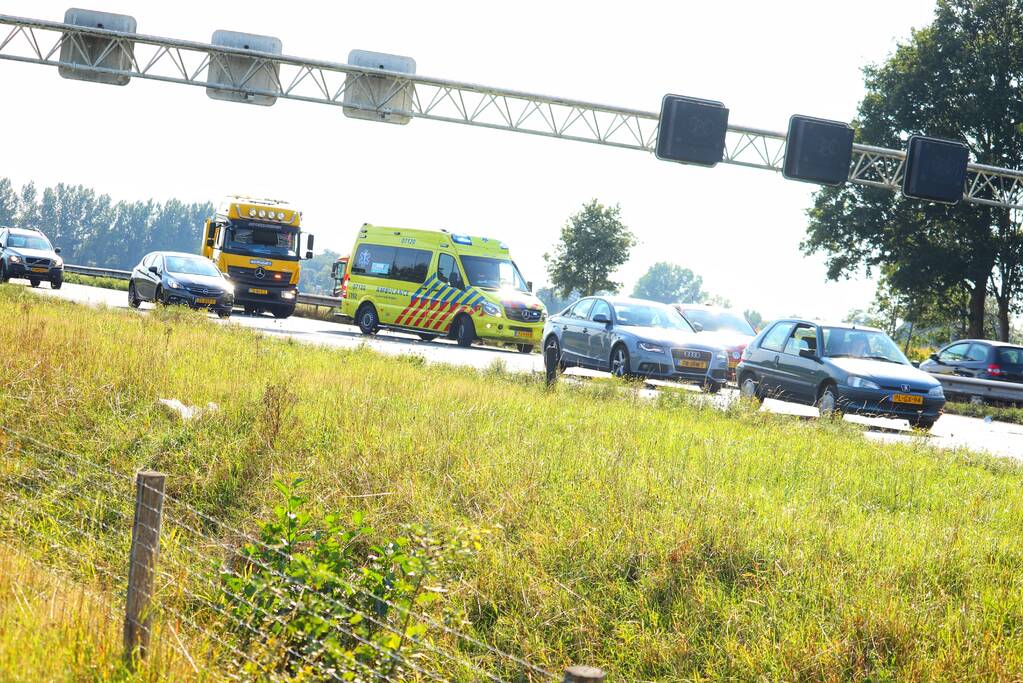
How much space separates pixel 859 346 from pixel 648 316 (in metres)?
4.30

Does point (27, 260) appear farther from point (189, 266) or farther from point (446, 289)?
point (446, 289)

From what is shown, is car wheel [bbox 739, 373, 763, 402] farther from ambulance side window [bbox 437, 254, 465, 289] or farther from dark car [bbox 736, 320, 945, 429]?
ambulance side window [bbox 437, 254, 465, 289]

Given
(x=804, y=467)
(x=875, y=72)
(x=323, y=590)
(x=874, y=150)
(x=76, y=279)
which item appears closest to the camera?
(x=323, y=590)

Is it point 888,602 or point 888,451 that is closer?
point 888,602

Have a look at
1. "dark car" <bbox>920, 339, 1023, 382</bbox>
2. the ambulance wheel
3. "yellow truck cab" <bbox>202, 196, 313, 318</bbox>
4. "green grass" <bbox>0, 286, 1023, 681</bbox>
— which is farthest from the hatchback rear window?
"yellow truck cab" <bbox>202, 196, 313, 318</bbox>

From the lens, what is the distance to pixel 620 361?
18094 millimetres

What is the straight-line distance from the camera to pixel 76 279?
4738 centimetres

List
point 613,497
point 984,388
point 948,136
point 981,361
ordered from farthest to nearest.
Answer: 1. point 948,136
2. point 981,361
3. point 984,388
4. point 613,497

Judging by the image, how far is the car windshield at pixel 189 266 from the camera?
80.2ft

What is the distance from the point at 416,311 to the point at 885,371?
1404 centimetres

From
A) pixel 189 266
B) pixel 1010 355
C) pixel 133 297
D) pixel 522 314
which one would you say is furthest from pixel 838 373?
pixel 133 297

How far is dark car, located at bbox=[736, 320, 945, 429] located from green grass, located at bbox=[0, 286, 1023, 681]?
2.82 m

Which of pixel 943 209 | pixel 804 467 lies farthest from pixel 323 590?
pixel 943 209

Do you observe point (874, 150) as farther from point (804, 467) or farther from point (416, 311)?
point (804, 467)
